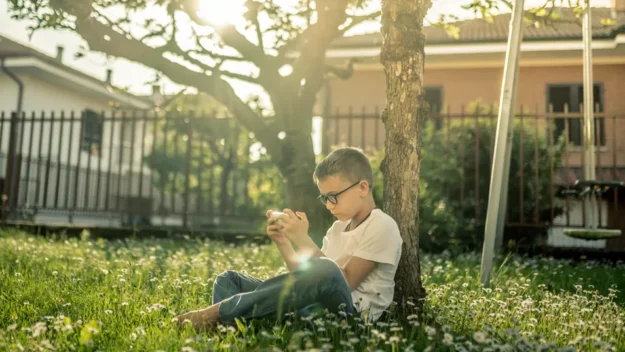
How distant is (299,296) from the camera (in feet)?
9.70

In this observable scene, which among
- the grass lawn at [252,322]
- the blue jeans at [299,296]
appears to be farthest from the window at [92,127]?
the blue jeans at [299,296]

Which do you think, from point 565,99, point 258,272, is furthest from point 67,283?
point 565,99

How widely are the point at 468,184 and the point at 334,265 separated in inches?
263

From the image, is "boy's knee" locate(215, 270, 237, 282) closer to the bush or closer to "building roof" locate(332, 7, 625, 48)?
the bush

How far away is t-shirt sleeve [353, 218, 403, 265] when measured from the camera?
3.09 meters

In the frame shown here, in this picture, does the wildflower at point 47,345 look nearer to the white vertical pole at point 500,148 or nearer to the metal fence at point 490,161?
the white vertical pole at point 500,148

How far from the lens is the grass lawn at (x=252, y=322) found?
254cm

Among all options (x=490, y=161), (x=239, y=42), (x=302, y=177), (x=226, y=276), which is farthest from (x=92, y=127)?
(x=226, y=276)

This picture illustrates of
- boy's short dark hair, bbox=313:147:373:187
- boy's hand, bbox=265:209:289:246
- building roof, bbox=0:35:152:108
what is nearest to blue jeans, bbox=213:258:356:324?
boy's hand, bbox=265:209:289:246

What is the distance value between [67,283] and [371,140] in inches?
465

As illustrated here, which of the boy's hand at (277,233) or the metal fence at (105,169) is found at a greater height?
the metal fence at (105,169)

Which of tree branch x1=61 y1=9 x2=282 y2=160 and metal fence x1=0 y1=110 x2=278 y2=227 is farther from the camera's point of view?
metal fence x1=0 y1=110 x2=278 y2=227

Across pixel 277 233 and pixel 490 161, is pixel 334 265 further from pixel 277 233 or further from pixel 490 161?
pixel 490 161

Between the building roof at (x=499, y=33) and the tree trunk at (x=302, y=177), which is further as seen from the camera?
the building roof at (x=499, y=33)
